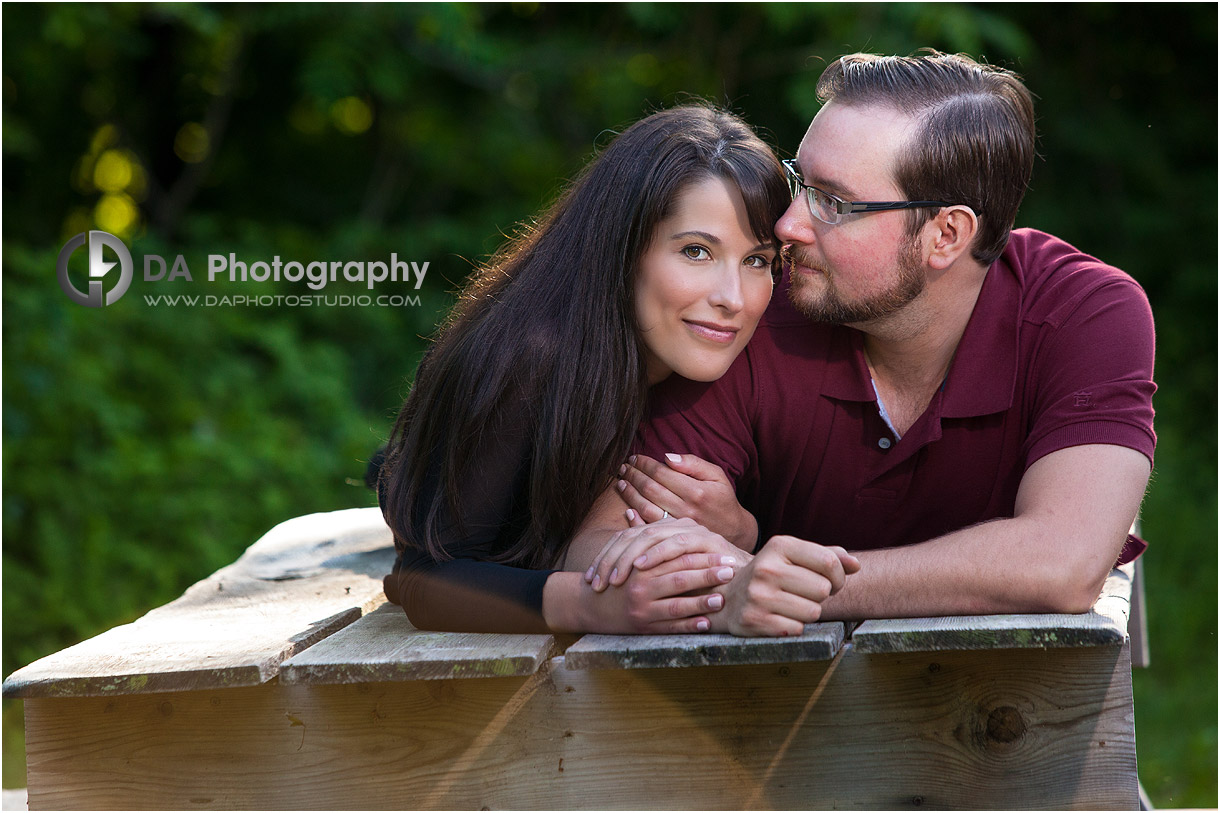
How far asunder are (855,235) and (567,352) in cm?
70

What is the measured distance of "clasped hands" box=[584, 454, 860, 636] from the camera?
1.82 meters

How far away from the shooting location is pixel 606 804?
1946 millimetres

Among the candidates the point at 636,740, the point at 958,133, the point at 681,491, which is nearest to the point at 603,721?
the point at 636,740

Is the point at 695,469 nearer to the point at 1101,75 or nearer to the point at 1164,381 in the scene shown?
the point at 1164,381

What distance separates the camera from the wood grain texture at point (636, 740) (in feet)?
6.09

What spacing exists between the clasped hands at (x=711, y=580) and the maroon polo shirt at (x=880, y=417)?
0.44 metres

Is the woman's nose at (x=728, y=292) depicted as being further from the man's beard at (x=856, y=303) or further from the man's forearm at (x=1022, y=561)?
the man's forearm at (x=1022, y=561)

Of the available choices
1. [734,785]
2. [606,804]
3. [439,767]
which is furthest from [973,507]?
[439,767]

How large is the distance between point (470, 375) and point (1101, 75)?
22.8 ft

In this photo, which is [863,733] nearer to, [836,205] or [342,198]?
[836,205]

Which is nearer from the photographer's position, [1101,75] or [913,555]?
[913,555]

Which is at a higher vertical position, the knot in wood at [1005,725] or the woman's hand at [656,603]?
the woman's hand at [656,603]

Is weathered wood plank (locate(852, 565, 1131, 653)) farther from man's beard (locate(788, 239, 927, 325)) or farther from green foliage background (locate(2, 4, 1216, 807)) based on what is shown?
green foliage background (locate(2, 4, 1216, 807))

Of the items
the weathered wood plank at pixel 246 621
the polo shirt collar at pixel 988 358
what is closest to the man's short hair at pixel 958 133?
the polo shirt collar at pixel 988 358
